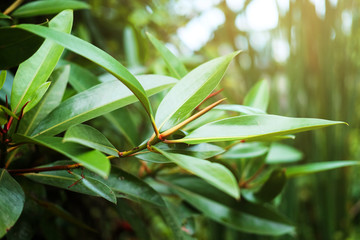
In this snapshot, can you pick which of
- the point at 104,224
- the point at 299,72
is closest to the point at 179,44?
the point at 299,72

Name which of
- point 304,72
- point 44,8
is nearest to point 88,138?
point 44,8

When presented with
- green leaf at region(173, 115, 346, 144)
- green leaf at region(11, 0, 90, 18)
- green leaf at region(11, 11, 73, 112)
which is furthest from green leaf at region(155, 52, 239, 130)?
green leaf at region(11, 0, 90, 18)

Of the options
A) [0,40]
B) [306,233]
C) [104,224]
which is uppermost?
[0,40]

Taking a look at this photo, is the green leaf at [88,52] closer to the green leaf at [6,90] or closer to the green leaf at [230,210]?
the green leaf at [6,90]

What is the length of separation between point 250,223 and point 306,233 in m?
0.47

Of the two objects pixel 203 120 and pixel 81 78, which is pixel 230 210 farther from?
pixel 81 78

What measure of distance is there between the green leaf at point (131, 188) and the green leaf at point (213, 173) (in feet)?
0.48

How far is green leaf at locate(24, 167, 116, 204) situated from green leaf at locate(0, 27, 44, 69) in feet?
0.40

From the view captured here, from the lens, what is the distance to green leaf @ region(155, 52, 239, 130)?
277 mm

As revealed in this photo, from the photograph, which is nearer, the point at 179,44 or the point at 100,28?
the point at 100,28

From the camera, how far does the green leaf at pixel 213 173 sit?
18 cm

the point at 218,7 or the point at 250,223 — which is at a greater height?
the point at 218,7

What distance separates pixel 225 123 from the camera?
0.89 feet

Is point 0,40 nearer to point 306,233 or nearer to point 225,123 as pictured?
point 225,123
